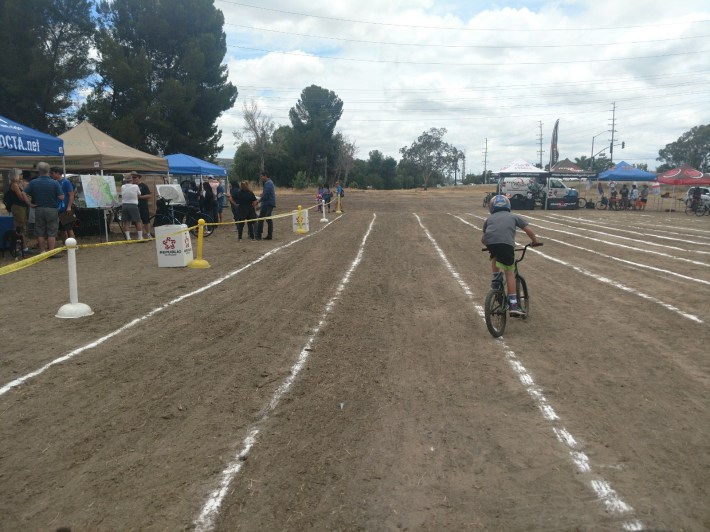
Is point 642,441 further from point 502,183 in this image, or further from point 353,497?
point 502,183

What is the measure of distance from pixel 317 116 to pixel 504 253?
79.8 metres

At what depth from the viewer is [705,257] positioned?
44.3 ft

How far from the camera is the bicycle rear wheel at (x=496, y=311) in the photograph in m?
6.45

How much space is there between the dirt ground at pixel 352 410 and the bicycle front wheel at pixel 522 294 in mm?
176

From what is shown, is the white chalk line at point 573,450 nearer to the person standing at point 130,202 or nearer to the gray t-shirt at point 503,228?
the gray t-shirt at point 503,228

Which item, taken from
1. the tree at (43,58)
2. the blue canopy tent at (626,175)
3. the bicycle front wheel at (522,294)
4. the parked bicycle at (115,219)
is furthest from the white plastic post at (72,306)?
the blue canopy tent at (626,175)

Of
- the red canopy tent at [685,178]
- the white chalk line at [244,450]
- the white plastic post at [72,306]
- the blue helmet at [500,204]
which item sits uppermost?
the red canopy tent at [685,178]

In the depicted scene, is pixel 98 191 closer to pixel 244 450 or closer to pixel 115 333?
pixel 115 333

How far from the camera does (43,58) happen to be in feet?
95.8

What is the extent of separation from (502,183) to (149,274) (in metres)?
32.9

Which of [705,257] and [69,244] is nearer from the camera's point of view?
[69,244]

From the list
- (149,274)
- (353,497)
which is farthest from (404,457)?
(149,274)

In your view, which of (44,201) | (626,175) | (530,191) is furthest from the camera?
(530,191)

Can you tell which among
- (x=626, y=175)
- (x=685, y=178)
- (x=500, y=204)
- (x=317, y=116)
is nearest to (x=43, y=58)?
(x=500, y=204)
